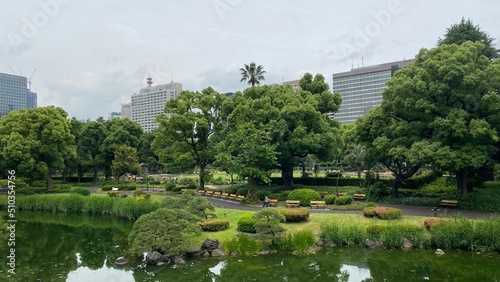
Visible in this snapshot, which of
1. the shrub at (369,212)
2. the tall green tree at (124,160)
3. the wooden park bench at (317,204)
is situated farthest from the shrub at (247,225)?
the tall green tree at (124,160)

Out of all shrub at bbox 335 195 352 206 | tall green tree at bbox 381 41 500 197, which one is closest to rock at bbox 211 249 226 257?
shrub at bbox 335 195 352 206

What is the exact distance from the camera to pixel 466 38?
30.2 m

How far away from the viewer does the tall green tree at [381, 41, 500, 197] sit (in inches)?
891

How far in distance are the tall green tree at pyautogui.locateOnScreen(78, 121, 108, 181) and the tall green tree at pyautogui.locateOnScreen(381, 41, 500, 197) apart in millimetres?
39754

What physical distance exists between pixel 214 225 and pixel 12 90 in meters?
94.7

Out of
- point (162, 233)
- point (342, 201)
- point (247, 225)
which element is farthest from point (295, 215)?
point (162, 233)

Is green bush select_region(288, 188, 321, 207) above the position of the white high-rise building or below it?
below

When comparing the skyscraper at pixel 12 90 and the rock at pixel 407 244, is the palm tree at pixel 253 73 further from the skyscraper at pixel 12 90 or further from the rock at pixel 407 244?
the skyscraper at pixel 12 90

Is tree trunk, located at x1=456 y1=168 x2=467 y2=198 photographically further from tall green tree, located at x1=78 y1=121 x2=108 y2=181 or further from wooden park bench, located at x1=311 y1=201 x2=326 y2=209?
tall green tree, located at x1=78 y1=121 x2=108 y2=181

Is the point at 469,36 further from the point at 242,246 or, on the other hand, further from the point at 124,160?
the point at 124,160

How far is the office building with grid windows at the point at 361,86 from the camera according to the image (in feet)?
448

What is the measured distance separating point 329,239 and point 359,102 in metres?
133

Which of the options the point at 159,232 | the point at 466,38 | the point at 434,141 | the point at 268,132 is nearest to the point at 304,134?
the point at 268,132

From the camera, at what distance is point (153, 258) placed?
55.0ft
